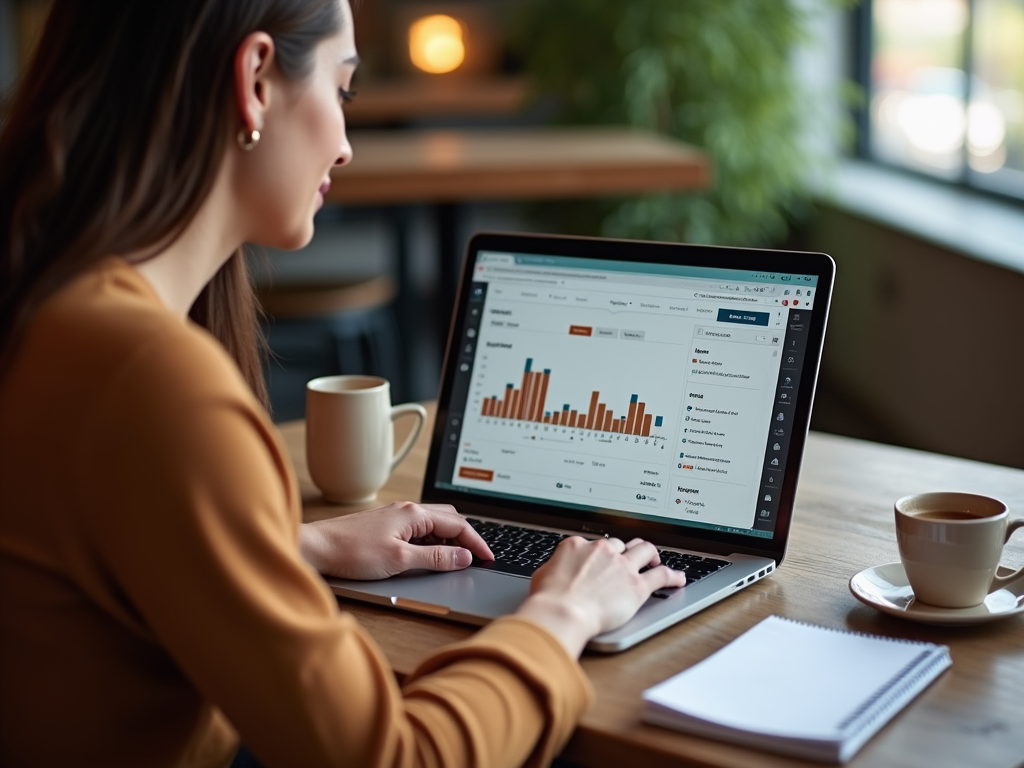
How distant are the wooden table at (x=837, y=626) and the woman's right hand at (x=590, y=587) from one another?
0.03m

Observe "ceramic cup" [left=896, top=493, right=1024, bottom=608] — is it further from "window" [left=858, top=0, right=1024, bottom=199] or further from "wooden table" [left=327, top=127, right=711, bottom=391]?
"window" [left=858, top=0, right=1024, bottom=199]

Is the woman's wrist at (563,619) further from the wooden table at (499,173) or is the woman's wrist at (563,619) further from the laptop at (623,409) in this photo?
the wooden table at (499,173)

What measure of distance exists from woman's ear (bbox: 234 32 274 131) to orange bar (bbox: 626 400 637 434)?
45cm

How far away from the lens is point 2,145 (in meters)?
0.82

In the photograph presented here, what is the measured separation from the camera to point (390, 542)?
104 centimetres

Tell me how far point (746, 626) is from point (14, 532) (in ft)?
1.74

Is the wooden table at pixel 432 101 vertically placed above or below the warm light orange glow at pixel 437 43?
below

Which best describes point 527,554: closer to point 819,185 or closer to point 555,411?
point 555,411

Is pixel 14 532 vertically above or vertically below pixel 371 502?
above

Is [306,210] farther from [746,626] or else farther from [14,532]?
[746,626]

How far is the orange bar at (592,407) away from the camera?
1137mm

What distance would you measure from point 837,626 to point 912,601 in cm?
7

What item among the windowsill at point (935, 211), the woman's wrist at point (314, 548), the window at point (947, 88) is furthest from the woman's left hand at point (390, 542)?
the window at point (947, 88)

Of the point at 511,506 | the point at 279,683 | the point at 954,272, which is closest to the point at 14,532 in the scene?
the point at 279,683
